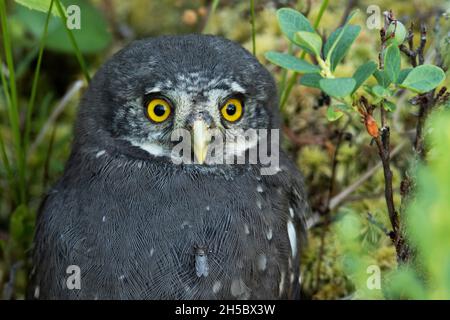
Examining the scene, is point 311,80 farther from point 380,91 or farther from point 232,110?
point 232,110

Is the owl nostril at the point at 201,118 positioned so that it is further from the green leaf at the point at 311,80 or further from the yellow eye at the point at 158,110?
the green leaf at the point at 311,80

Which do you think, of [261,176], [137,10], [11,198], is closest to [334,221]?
[261,176]

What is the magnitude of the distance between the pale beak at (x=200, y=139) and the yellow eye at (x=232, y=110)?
150 millimetres

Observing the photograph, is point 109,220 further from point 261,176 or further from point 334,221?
point 334,221

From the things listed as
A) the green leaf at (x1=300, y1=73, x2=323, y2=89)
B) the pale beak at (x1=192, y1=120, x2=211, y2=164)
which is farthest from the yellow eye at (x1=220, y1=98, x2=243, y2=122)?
the green leaf at (x1=300, y1=73, x2=323, y2=89)

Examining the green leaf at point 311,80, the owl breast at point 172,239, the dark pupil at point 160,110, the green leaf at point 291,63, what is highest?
the green leaf at point 291,63

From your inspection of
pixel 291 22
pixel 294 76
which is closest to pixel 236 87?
pixel 294 76

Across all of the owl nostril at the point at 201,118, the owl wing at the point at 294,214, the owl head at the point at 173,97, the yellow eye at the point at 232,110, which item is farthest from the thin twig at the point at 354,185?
the owl nostril at the point at 201,118

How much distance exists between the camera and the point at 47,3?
2.66 metres

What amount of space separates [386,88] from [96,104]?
46.3 inches

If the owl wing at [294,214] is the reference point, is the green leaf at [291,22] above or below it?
above

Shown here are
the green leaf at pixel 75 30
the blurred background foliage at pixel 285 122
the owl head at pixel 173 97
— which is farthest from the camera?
the green leaf at pixel 75 30

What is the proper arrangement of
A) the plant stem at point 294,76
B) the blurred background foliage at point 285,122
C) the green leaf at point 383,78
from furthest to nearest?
1. the blurred background foliage at point 285,122
2. the plant stem at point 294,76
3. the green leaf at point 383,78

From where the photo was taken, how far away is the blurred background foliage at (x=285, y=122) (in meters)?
3.16
